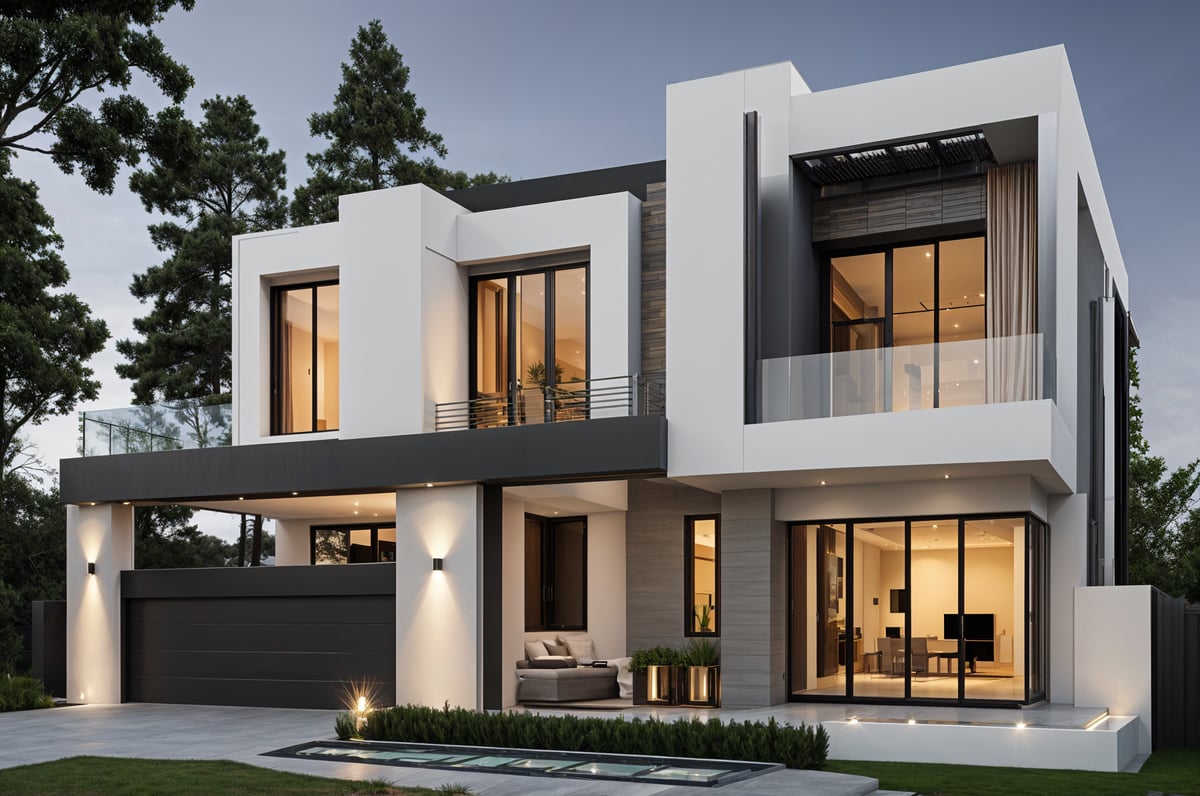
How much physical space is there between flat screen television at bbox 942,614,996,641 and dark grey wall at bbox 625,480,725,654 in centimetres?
425

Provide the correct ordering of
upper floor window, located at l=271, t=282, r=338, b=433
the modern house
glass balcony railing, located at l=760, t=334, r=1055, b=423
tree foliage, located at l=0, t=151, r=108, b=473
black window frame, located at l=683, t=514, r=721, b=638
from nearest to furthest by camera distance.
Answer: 1. glass balcony railing, located at l=760, t=334, r=1055, b=423
2. the modern house
3. black window frame, located at l=683, t=514, r=721, b=638
4. upper floor window, located at l=271, t=282, r=338, b=433
5. tree foliage, located at l=0, t=151, r=108, b=473

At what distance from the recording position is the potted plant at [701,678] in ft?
56.1

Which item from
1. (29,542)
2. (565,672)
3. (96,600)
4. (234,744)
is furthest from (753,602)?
(29,542)

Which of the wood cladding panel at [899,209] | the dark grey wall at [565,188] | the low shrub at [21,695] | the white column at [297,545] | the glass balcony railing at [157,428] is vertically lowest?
the low shrub at [21,695]

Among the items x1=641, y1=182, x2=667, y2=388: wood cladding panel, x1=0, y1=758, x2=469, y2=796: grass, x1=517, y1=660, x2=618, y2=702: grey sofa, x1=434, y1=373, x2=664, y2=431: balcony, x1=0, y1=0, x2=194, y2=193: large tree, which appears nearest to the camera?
x1=0, y1=758, x2=469, y2=796: grass

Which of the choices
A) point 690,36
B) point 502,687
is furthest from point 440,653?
point 690,36

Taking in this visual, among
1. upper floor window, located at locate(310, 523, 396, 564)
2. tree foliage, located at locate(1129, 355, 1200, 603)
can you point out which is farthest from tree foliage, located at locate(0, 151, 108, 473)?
tree foliage, located at locate(1129, 355, 1200, 603)

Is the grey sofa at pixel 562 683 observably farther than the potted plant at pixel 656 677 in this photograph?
Yes

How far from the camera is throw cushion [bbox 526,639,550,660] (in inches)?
728

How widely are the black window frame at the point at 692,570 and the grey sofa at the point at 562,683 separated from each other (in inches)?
56.0

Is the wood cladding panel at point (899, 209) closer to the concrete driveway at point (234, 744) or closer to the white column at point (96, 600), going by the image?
the concrete driveway at point (234, 744)

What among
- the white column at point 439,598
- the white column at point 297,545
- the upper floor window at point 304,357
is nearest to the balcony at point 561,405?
A: the white column at point 439,598

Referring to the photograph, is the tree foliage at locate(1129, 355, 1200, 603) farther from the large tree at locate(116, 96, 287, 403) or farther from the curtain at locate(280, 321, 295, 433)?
the large tree at locate(116, 96, 287, 403)

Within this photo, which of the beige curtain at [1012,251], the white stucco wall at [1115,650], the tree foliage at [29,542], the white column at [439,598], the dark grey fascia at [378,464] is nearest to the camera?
the white stucco wall at [1115,650]
